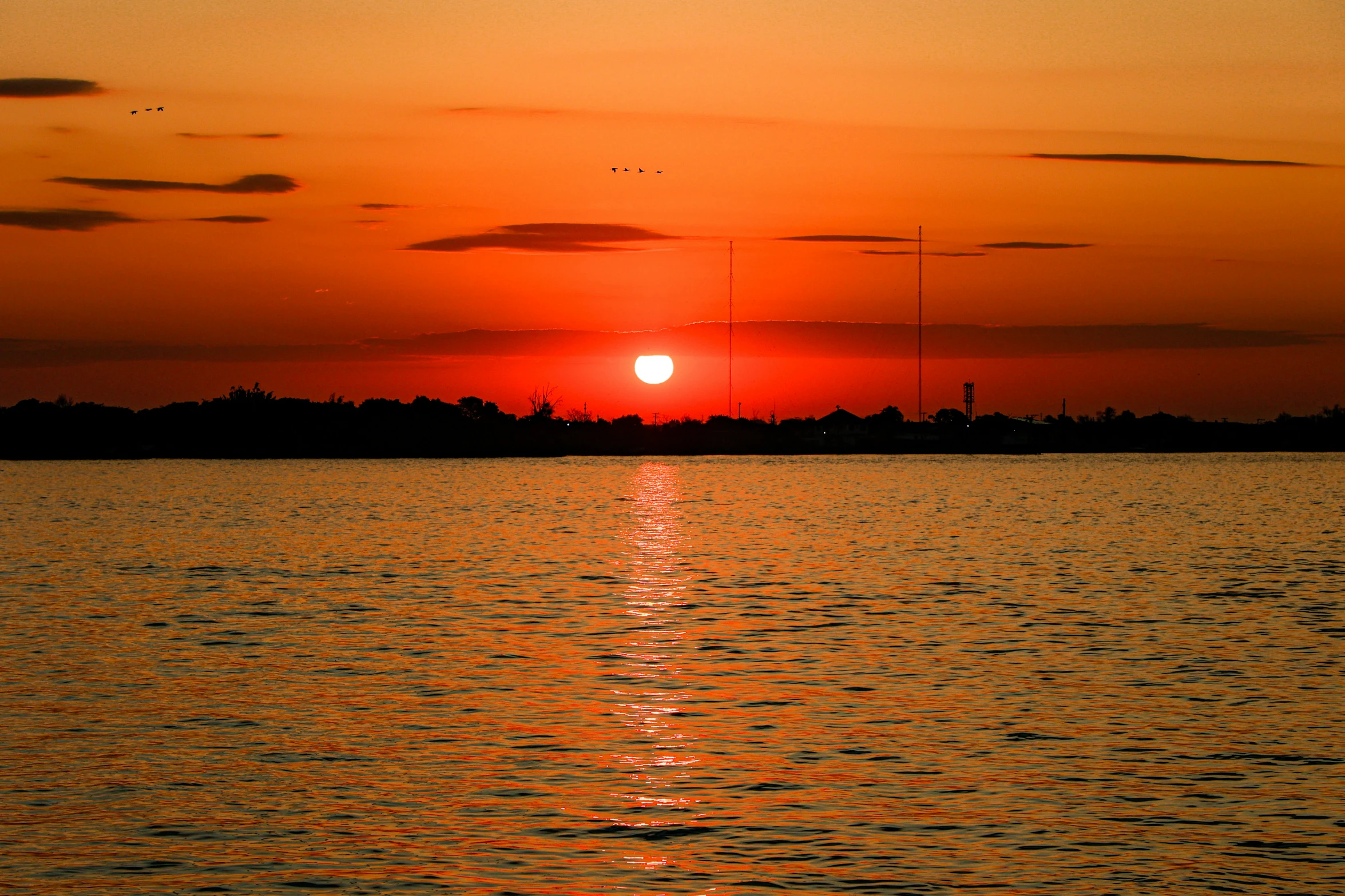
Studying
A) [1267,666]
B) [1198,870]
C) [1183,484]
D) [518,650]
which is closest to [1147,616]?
[1267,666]

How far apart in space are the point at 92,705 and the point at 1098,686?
1892 centimetres

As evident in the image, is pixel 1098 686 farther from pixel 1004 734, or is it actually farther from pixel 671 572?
pixel 671 572

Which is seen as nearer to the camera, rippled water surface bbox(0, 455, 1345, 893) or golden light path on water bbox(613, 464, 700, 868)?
rippled water surface bbox(0, 455, 1345, 893)

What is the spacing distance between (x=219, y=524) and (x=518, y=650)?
62.4m

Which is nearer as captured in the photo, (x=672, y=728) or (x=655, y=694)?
(x=672, y=728)

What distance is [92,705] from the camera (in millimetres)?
26875

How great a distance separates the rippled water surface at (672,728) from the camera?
17.0 m

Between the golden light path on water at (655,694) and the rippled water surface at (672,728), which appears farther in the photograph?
the golden light path on water at (655,694)

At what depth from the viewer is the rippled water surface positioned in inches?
671

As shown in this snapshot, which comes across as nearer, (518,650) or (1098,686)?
(1098,686)

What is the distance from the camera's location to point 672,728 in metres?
24.9

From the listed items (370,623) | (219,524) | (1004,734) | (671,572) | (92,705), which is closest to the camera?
(1004,734)

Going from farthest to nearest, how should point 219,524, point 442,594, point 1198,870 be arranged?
point 219,524, point 442,594, point 1198,870

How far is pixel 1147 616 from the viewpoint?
1629 inches
